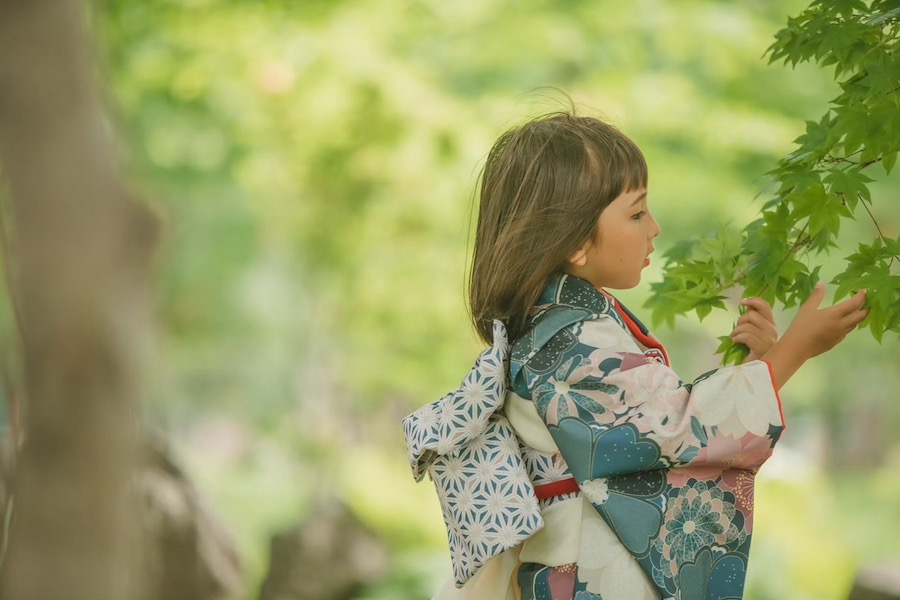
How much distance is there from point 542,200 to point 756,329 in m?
0.51

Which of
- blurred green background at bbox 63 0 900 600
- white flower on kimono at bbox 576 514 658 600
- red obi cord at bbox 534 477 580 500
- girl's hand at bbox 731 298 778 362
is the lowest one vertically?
blurred green background at bbox 63 0 900 600

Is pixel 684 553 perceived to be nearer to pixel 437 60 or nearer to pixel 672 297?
pixel 672 297


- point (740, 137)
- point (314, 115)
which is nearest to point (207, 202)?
point (314, 115)

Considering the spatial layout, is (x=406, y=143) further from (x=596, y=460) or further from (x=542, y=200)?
(x=596, y=460)

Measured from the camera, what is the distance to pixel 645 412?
1703mm

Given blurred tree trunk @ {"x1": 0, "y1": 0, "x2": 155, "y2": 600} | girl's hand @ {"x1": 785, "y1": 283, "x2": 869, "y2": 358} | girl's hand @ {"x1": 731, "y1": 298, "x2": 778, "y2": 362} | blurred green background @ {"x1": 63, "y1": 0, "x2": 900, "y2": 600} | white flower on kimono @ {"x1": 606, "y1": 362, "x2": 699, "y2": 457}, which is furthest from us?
blurred green background @ {"x1": 63, "y1": 0, "x2": 900, "y2": 600}

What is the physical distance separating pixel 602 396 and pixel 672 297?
59 centimetres

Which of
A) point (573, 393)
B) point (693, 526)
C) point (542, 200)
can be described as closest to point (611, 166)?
point (542, 200)

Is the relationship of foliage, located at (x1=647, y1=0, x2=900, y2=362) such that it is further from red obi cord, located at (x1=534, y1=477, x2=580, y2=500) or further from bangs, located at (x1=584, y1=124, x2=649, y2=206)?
red obi cord, located at (x1=534, y1=477, x2=580, y2=500)

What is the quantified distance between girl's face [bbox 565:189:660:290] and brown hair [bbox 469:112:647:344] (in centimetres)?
2

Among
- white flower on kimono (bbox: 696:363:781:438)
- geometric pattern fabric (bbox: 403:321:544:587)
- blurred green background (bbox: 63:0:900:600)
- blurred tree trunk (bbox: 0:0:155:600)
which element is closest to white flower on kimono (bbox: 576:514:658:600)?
geometric pattern fabric (bbox: 403:321:544:587)

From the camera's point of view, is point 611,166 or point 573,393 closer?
point 573,393

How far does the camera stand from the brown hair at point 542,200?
1.84 metres

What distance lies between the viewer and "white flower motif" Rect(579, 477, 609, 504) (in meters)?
1.71
